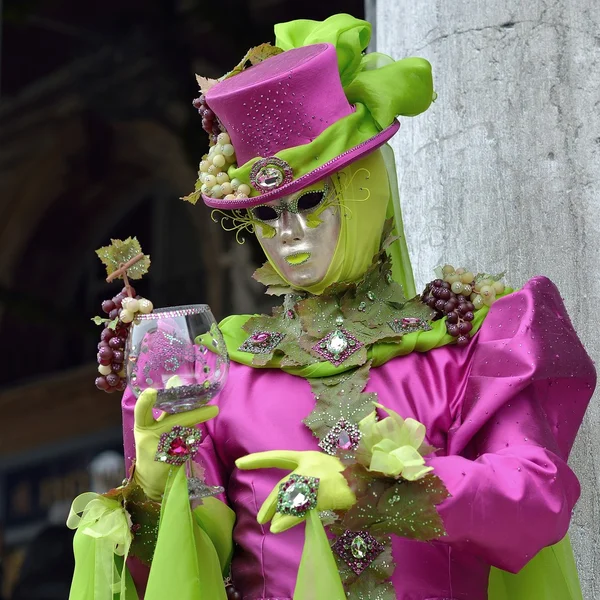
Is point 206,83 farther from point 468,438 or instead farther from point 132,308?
point 468,438

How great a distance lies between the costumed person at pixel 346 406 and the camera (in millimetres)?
1978

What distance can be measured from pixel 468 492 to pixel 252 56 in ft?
3.14

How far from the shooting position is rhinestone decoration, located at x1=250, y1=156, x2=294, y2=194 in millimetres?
2248

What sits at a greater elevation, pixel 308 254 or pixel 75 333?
pixel 308 254

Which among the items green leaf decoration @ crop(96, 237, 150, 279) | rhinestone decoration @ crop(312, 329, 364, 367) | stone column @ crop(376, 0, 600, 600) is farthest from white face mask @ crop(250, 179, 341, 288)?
stone column @ crop(376, 0, 600, 600)

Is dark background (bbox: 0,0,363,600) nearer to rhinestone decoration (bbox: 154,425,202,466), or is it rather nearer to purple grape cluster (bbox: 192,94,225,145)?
purple grape cluster (bbox: 192,94,225,145)

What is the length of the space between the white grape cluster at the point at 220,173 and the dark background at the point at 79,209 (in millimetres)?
3595

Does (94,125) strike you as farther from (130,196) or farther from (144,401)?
(144,401)

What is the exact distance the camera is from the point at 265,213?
2316 mm

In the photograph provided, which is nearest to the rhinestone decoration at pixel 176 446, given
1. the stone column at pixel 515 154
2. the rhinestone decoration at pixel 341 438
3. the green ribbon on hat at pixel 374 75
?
the rhinestone decoration at pixel 341 438

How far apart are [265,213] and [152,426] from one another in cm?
47

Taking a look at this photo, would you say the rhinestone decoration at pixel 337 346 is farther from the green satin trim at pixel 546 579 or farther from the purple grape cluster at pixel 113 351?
the green satin trim at pixel 546 579

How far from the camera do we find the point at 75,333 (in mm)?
7020

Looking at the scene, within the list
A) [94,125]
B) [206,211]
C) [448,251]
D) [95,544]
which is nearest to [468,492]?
[95,544]
